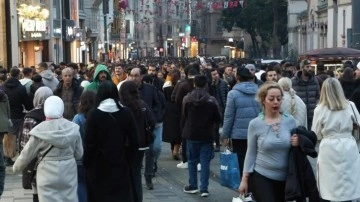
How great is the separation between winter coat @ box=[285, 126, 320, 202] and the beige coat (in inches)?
41.2

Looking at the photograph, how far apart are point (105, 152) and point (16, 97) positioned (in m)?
7.87

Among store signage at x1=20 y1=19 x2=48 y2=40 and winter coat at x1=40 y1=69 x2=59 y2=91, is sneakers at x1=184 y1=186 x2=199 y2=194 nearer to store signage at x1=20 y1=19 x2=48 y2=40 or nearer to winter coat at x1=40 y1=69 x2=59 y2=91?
winter coat at x1=40 y1=69 x2=59 y2=91

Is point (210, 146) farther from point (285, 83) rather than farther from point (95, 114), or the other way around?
point (95, 114)

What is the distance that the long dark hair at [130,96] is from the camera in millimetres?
10945

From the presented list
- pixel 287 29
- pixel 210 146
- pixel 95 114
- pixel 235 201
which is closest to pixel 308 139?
pixel 95 114

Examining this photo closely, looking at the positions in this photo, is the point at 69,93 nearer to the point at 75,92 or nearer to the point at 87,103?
the point at 75,92

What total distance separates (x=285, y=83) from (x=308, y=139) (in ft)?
13.7

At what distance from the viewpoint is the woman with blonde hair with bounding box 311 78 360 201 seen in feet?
29.4

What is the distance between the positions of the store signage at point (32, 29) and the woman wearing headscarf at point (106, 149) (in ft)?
104

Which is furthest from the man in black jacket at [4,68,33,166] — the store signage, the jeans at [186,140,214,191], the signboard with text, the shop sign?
the shop sign

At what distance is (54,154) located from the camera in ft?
27.8

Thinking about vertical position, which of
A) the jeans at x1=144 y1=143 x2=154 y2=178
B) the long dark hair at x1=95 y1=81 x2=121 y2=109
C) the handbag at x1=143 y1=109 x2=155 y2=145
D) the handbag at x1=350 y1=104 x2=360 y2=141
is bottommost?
the jeans at x1=144 y1=143 x2=154 y2=178

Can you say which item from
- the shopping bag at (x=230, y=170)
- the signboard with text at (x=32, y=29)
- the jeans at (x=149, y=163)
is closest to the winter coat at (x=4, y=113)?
the jeans at (x=149, y=163)

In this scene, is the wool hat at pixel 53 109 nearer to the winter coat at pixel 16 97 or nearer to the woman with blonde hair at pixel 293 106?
the woman with blonde hair at pixel 293 106
